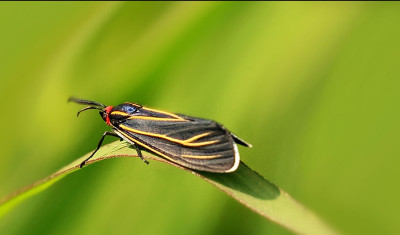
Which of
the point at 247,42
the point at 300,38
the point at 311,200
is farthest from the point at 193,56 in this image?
the point at 311,200

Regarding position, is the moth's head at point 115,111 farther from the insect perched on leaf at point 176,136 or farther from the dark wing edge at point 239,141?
the dark wing edge at point 239,141

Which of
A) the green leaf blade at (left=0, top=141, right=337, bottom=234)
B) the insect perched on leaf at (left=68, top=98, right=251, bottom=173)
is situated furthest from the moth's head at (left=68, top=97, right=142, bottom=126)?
the green leaf blade at (left=0, top=141, right=337, bottom=234)

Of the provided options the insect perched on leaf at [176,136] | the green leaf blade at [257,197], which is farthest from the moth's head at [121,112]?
the green leaf blade at [257,197]

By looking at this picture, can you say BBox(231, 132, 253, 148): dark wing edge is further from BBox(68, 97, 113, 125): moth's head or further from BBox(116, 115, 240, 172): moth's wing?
BBox(68, 97, 113, 125): moth's head

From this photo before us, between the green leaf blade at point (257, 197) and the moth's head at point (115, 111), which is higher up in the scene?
the green leaf blade at point (257, 197)

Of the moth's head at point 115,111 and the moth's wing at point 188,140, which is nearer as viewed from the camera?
the moth's wing at point 188,140

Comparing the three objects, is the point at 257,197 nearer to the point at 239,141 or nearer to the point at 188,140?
the point at 239,141

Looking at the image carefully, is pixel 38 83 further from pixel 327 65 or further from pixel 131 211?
pixel 327 65
